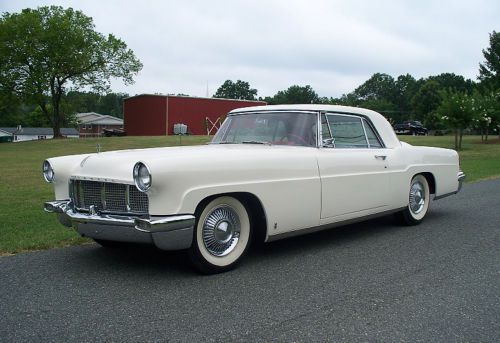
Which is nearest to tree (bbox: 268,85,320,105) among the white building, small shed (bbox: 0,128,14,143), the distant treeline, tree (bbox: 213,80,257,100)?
tree (bbox: 213,80,257,100)

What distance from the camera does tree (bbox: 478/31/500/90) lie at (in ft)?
152

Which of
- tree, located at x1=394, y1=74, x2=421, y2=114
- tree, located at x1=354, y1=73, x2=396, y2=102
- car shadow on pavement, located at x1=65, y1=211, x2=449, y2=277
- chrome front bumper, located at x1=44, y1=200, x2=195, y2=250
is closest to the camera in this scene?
chrome front bumper, located at x1=44, y1=200, x2=195, y2=250

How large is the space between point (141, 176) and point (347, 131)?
2.68 m

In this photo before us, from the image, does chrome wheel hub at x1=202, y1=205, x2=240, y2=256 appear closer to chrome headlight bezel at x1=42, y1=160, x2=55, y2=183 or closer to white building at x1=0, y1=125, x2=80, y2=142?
chrome headlight bezel at x1=42, y1=160, x2=55, y2=183

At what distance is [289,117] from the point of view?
17.7ft

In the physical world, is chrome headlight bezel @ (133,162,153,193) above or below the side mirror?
below

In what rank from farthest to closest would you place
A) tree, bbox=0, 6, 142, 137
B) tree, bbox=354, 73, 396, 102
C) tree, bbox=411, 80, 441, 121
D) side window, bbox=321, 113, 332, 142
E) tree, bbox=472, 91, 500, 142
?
1. tree, bbox=354, 73, 396, 102
2. tree, bbox=411, 80, 441, 121
3. tree, bbox=0, 6, 142, 137
4. tree, bbox=472, 91, 500, 142
5. side window, bbox=321, 113, 332, 142

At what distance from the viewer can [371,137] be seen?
6043 mm

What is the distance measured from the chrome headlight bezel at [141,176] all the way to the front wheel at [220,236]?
52cm

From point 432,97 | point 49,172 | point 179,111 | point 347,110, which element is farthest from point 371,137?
point 432,97

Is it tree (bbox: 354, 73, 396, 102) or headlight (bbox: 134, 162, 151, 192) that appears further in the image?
tree (bbox: 354, 73, 396, 102)

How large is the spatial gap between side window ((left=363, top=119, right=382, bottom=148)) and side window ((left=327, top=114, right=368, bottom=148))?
0.09 m

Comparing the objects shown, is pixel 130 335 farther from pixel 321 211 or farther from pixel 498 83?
pixel 498 83

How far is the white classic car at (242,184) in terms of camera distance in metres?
3.92
